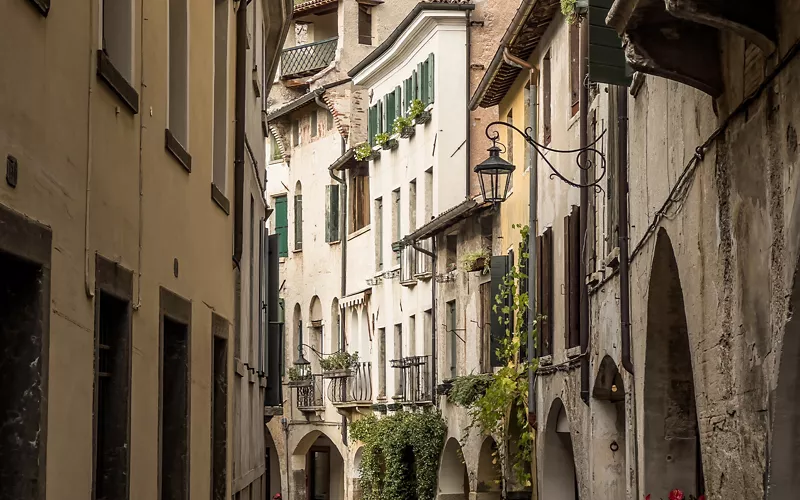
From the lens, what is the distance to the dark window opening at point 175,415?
9.77 metres

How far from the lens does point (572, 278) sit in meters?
17.2

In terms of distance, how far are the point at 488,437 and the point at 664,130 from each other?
1582 centimetres

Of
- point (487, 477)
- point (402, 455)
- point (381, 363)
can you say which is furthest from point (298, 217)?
point (487, 477)

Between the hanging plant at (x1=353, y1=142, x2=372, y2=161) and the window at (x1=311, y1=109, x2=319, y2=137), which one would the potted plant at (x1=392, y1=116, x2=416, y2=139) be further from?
the window at (x1=311, y1=109, x2=319, y2=137)

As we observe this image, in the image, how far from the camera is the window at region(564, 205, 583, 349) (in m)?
17.0

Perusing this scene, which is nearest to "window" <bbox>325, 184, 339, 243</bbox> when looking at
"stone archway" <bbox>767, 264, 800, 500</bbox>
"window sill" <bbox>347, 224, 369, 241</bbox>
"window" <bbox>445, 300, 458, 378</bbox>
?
"window sill" <bbox>347, 224, 369, 241</bbox>

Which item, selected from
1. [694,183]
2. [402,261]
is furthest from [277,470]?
[694,183]

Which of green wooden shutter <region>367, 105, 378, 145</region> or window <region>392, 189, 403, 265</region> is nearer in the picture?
window <region>392, 189, 403, 265</region>

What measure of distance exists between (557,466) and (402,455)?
1158cm

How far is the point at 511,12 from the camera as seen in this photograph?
99.5ft

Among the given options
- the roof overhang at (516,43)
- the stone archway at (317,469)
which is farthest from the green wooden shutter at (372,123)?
the roof overhang at (516,43)

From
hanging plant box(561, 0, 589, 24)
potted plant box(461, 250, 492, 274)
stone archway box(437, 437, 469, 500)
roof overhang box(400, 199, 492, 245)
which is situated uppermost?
hanging plant box(561, 0, 589, 24)

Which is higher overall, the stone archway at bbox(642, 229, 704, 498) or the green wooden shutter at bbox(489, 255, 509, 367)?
the green wooden shutter at bbox(489, 255, 509, 367)

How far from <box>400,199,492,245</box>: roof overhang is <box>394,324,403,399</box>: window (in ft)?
15.2
